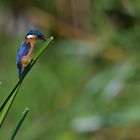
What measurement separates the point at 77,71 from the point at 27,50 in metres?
2.03

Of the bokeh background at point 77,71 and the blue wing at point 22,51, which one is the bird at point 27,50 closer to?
the blue wing at point 22,51

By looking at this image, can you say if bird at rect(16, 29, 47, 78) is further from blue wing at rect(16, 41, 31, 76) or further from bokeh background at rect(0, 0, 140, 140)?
bokeh background at rect(0, 0, 140, 140)

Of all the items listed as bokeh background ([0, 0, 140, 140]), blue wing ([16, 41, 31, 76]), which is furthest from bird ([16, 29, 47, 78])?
bokeh background ([0, 0, 140, 140])

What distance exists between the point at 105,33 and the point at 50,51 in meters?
0.44

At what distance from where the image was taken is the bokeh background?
2172 millimetres

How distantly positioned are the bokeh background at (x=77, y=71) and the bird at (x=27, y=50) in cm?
139

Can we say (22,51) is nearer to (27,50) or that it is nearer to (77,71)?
(27,50)

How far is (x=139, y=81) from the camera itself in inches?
84.1

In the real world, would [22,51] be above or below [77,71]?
below

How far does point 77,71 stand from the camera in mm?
2605

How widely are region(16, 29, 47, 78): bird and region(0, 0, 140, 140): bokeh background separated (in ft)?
4.57

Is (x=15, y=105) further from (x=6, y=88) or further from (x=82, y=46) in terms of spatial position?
(x=82, y=46)

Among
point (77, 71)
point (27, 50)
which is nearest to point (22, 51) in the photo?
point (27, 50)

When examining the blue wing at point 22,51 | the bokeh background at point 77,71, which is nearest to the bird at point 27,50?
the blue wing at point 22,51
